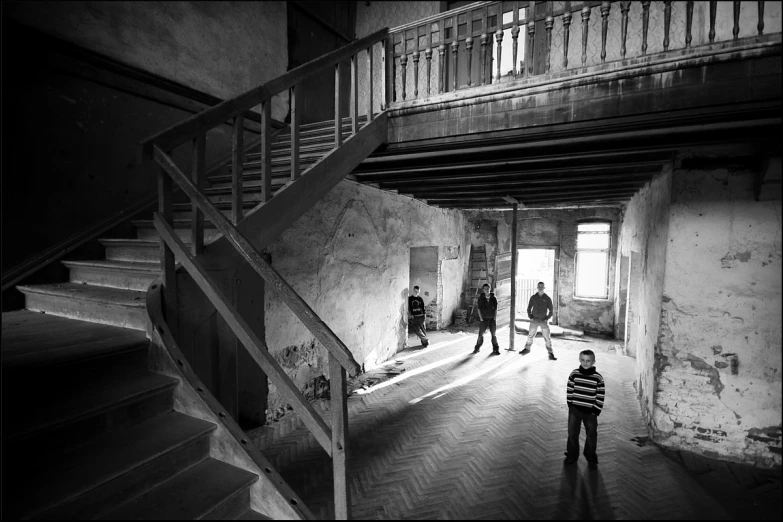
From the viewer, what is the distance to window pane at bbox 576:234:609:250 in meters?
11.1

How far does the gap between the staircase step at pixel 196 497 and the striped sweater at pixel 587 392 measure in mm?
3365

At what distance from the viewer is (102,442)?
219cm

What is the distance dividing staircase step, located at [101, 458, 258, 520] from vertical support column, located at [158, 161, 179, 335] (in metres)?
1.02

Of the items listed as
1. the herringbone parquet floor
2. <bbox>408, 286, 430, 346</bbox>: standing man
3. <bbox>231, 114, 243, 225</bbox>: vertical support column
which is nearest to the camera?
<bbox>231, 114, 243, 225</bbox>: vertical support column

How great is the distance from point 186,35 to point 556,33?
21.6 feet

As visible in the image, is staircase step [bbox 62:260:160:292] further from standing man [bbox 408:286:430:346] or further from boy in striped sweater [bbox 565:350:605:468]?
standing man [bbox 408:286:430:346]

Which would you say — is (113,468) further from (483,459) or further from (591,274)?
(591,274)

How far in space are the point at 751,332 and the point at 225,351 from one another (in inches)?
214

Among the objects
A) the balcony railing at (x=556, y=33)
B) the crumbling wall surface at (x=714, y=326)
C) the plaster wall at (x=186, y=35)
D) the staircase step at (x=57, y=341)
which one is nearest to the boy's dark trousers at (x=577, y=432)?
the crumbling wall surface at (x=714, y=326)

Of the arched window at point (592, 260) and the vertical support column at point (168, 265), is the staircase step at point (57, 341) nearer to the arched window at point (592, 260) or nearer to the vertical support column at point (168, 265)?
the vertical support column at point (168, 265)

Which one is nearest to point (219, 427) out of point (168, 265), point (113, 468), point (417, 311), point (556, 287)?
point (113, 468)

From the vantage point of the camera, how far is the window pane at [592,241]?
11.1 m

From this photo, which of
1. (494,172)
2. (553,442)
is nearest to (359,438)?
(553,442)

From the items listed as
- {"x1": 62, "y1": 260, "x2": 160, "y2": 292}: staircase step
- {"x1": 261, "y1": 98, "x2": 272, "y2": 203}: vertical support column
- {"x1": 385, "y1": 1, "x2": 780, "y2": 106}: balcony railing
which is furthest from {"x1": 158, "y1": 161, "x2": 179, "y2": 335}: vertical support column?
{"x1": 385, "y1": 1, "x2": 780, "y2": 106}: balcony railing
